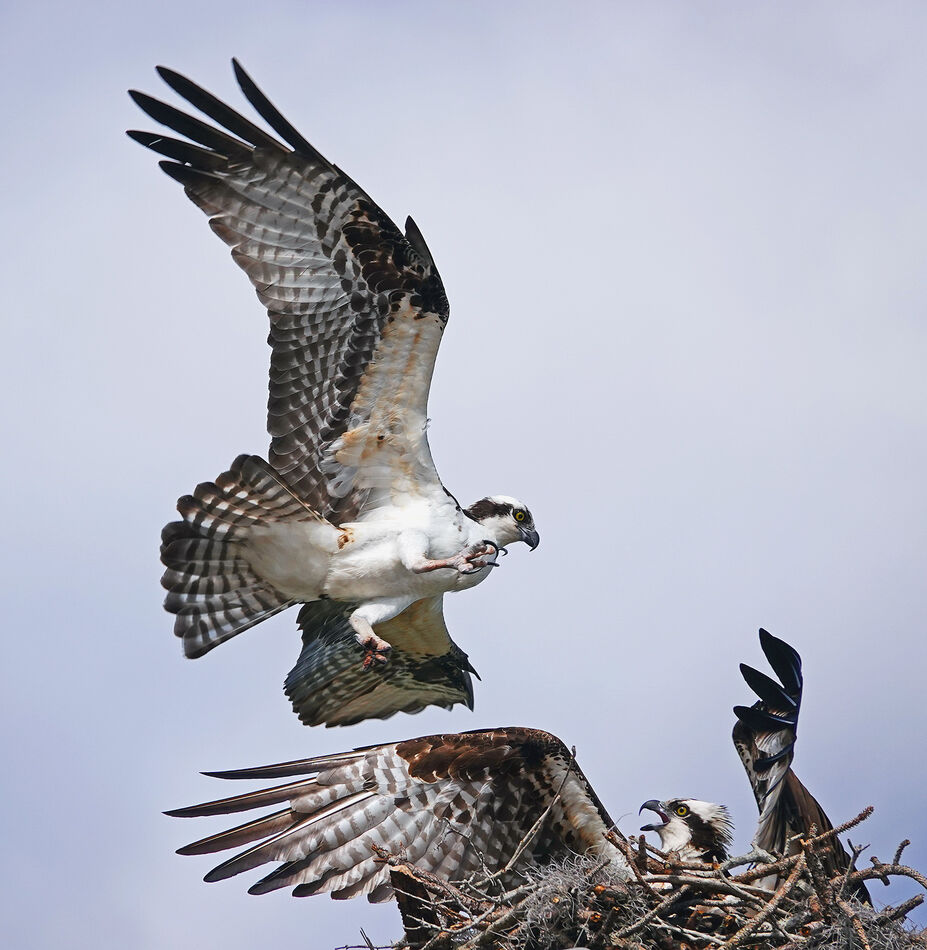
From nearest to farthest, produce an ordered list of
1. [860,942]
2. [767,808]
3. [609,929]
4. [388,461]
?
[860,942], [609,929], [767,808], [388,461]

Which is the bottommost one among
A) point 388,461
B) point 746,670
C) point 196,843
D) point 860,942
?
point 860,942

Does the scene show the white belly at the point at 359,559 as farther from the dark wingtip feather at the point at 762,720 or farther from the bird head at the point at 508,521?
the dark wingtip feather at the point at 762,720

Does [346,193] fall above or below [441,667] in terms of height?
above

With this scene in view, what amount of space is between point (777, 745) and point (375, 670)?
10.5 feet

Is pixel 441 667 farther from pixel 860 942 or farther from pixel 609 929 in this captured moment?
pixel 860 942

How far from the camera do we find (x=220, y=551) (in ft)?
29.8

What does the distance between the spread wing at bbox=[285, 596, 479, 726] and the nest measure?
8.79 ft

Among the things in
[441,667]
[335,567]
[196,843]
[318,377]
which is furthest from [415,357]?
[196,843]

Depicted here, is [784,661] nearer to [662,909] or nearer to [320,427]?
[662,909]

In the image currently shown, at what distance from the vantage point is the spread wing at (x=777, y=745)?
7648mm

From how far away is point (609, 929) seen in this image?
7.03m

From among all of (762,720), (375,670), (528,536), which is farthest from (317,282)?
(762,720)

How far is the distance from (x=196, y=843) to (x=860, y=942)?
3.13 m

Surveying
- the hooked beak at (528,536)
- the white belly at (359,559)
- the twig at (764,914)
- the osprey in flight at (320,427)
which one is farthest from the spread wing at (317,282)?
the twig at (764,914)
